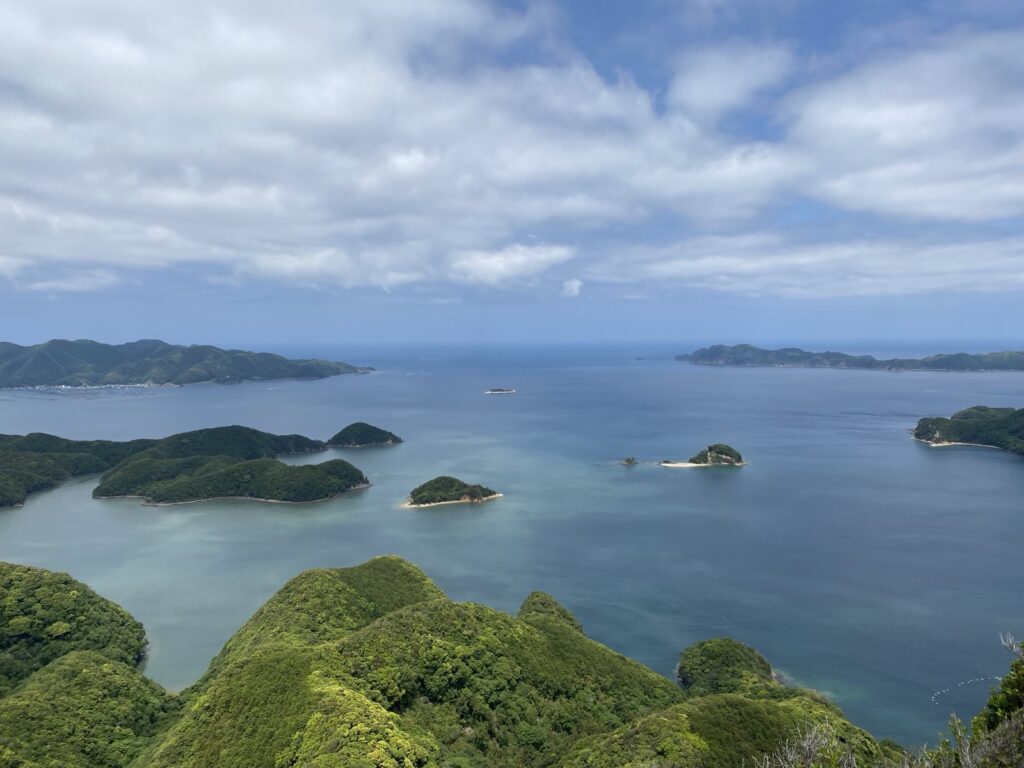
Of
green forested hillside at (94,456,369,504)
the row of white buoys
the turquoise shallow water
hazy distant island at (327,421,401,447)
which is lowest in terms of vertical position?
the row of white buoys

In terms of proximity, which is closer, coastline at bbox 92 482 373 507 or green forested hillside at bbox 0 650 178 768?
green forested hillside at bbox 0 650 178 768

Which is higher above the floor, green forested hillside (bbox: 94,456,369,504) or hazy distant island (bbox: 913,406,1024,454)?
hazy distant island (bbox: 913,406,1024,454)

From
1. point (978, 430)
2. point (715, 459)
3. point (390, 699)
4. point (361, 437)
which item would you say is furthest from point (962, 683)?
point (361, 437)

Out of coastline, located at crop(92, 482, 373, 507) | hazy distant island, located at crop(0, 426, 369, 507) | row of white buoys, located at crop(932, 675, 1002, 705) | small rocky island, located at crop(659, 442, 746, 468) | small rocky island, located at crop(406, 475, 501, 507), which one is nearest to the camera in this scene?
row of white buoys, located at crop(932, 675, 1002, 705)

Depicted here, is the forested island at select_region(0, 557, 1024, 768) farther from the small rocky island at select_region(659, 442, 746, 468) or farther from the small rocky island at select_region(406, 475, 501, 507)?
the small rocky island at select_region(659, 442, 746, 468)

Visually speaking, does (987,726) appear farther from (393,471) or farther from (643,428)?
(643,428)

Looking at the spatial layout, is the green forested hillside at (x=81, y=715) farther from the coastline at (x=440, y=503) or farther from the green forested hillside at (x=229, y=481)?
the green forested hillside at (x=229, y=481)

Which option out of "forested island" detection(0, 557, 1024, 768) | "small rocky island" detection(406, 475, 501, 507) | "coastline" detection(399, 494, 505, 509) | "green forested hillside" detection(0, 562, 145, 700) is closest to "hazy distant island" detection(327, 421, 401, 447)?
"small rocky island" detection(406, 475, 501, 507)
